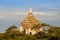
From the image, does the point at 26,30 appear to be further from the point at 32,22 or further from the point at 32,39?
the point at 32,39

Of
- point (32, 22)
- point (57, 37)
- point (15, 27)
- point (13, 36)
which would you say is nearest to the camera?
point (57, 37)

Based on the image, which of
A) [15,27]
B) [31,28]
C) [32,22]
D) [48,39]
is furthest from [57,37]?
[32,22]

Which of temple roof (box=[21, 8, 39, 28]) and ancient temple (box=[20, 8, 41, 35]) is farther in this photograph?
temple roof (box=[21, 8, 39, 28])

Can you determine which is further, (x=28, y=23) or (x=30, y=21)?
(x=30, y=21)

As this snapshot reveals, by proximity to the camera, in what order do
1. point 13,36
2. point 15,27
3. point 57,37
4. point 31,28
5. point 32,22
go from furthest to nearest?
1. point 32,22
2. point 31,28
3. point 15,27
4. point 13,36
5. point 57,37

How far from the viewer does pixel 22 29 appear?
86000 millimetres

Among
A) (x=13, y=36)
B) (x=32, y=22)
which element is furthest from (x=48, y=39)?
(x=32, y=22)

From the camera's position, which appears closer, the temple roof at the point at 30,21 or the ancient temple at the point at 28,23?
the ancient temple at the point at 28,23

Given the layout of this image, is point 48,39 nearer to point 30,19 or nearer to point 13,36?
point 13,36

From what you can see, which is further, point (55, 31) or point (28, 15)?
point (28, 15)

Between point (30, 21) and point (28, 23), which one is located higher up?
point (30, 21)

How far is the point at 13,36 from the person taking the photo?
58844 millimetres

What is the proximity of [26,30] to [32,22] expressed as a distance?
3.09 metres

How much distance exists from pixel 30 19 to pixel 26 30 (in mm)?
4405
